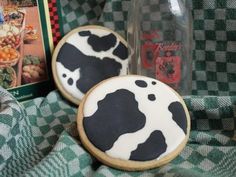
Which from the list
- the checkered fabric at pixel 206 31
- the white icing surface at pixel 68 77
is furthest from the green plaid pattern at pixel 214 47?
the white icing surface at pixel 68 77

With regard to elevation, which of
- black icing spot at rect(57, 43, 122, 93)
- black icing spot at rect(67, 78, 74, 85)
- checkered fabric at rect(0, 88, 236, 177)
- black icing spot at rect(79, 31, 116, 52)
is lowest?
checkered fabric at rect(0, 88, 236, 177)

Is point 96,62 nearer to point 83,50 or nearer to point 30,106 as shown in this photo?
point 83,50

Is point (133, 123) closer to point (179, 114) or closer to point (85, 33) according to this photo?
point (179, 114)

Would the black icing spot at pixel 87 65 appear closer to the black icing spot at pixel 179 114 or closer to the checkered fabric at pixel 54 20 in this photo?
the checkered fabric at pixel 54 20

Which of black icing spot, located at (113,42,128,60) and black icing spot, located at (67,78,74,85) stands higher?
black icing spot, located at (113,42,128,60)

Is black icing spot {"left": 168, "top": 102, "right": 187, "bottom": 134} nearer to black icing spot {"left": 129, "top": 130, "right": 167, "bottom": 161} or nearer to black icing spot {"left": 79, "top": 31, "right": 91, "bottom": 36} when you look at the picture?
black icing spot {"left": 129, "top": 130, "right": 167, "bottom": 161}

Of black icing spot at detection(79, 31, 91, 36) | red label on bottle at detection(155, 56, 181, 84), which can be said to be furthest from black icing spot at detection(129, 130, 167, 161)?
black icing spot at detection(79, 31, 91, 36)
